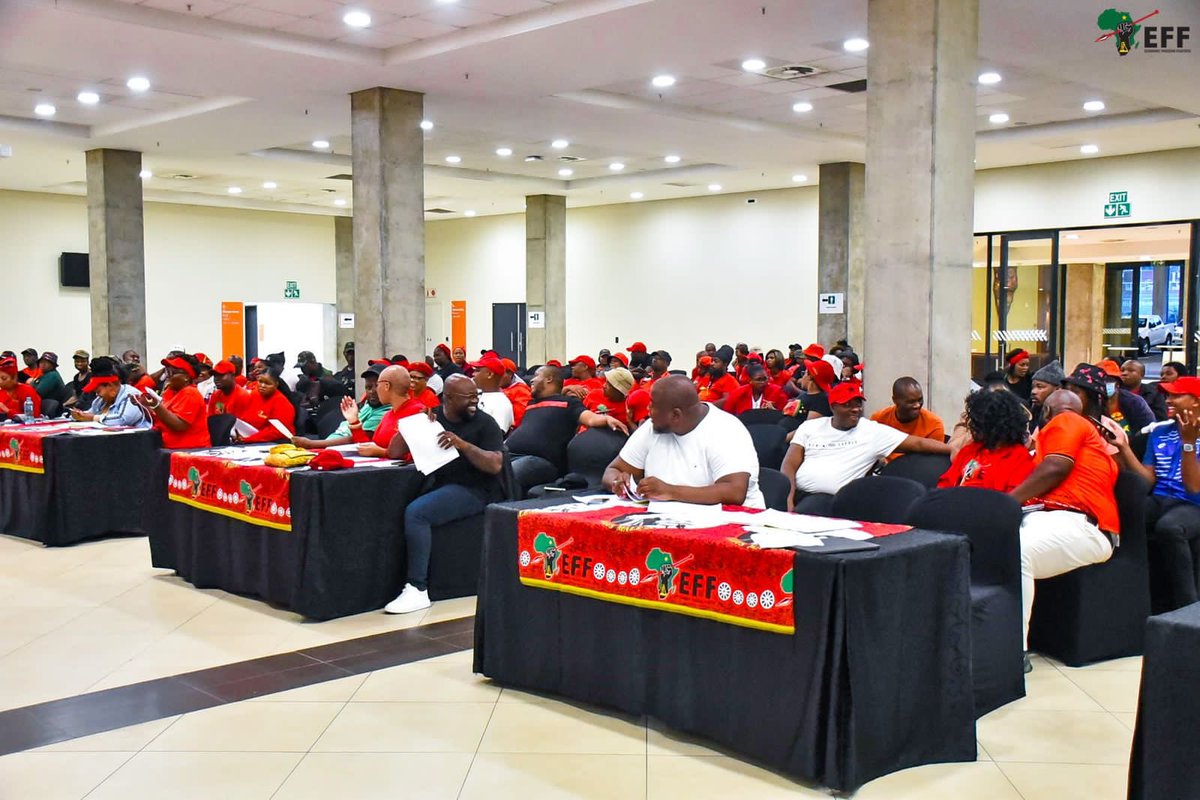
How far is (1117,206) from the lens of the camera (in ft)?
56.3

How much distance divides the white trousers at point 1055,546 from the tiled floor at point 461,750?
1.59 ft

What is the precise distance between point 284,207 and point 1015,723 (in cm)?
2308

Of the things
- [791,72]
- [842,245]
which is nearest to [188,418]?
[791,72]

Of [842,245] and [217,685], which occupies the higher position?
[842,245]

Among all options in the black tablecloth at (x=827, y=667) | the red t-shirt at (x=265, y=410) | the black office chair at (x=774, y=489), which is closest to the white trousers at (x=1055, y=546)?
the black tablecloth at (x=827, y=667)

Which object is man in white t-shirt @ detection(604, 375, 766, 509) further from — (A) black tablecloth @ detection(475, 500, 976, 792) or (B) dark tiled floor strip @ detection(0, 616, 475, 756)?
(B) dark tiled floor strip @ detection(0, 616, 475, 756)

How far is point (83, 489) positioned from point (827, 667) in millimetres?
6541

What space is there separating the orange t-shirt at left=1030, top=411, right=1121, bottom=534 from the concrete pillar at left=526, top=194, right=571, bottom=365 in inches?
680

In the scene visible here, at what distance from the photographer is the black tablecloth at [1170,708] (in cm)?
276

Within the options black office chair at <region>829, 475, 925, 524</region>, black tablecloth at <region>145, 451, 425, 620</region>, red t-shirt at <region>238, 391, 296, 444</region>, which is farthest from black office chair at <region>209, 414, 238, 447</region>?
black office chair at <region>829, 475, 925, 524</region>

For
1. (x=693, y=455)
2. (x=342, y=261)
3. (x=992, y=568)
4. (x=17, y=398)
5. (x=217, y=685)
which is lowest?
(x=217, y=685)

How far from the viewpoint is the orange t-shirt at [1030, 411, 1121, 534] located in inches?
202

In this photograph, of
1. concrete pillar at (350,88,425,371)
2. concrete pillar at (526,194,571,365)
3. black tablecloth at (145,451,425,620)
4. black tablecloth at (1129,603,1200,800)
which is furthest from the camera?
concrete pillar at (526,194,571,365)

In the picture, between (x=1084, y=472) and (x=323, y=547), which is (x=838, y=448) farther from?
(x=323, y=547)
